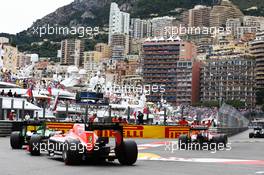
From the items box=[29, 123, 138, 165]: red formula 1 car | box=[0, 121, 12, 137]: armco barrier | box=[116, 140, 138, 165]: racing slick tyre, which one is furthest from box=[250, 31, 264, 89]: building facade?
box=[29, 123, 138, 165]: red formula 1 car

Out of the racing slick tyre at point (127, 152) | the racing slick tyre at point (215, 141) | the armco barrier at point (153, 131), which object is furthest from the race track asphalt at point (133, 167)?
the armco barrier at point (153, 131)

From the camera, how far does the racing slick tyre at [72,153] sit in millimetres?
12258

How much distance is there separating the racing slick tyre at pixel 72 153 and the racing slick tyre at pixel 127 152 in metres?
0.95

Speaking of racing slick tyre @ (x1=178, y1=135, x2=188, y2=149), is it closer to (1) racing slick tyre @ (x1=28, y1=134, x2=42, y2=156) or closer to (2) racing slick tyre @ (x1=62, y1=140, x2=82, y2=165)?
(1) racing slick tyre @ (x1=28, y1=134, x2=42, y2=156)

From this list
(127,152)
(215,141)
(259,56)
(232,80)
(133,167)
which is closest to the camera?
(133,167)

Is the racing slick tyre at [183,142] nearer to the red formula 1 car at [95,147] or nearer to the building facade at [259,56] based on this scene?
the red formula 1 car at [95,147]

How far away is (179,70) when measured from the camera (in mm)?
168000

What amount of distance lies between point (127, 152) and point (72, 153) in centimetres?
130

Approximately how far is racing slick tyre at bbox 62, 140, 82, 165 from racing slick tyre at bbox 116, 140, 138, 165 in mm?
950

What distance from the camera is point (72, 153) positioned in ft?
40.7

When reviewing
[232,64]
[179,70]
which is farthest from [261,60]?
[179,70]

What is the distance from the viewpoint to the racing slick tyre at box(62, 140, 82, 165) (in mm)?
12258

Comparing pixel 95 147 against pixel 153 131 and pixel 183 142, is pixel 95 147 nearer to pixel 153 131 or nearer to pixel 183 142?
pixel 183 142

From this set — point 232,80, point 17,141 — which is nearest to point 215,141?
point 17,141
